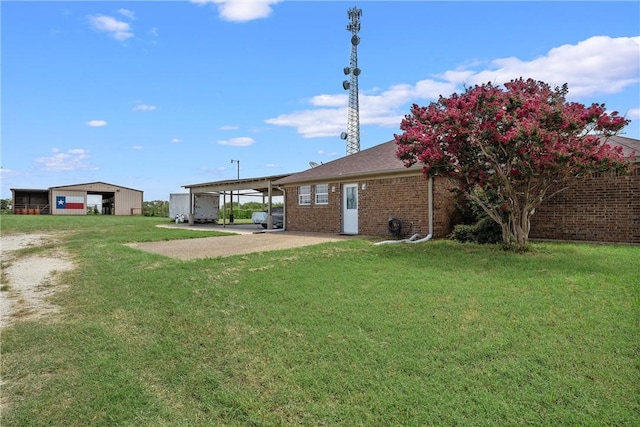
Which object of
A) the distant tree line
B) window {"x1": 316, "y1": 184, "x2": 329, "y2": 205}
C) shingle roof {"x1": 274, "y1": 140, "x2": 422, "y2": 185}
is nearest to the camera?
shingle roof {"x1": 274, "y1": 140, "x2": 422, "y2": 185}

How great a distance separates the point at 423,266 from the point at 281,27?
8940 mm

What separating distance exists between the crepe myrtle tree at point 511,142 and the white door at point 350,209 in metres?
5.35

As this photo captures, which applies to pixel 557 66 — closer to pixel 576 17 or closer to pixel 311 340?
pixel 576 17

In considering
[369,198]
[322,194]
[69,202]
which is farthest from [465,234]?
[69,202]

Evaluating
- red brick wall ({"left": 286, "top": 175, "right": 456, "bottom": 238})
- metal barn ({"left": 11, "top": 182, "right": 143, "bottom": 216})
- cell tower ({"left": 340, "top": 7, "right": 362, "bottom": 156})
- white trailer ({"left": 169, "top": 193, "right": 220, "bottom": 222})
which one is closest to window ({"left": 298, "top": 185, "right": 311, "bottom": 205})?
red brick wall ({"left": 286, "top": 175, "right": 456, "bottom": 238})

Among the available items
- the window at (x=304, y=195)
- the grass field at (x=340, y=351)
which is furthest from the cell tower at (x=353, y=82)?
the grass field at (x=340, y=351)

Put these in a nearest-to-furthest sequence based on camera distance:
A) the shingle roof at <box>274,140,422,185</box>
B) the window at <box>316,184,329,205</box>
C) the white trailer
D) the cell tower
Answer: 1. the shingle roof at <box>274,140,422,185</box>
2. the window at <box>316,184,329,205</box>
3. the white trailer
4. the cell tower

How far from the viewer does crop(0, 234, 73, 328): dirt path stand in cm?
557

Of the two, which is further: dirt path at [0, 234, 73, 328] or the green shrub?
the green shrub

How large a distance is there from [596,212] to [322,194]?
947cm

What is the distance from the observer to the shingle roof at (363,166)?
13.6 meters

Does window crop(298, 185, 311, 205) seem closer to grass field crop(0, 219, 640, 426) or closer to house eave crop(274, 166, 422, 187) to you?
house eave crop(274, 166, 422, 187)

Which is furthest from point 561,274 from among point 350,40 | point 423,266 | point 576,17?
point 350,40

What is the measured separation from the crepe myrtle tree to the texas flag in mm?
46388
